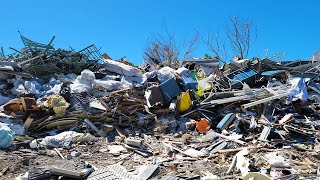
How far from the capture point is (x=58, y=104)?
799 cm

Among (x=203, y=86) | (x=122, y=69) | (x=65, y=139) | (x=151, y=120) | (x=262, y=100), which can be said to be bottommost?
(x=65, y=139)

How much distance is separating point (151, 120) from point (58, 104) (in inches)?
99.2

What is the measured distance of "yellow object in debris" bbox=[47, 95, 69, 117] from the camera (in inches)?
311

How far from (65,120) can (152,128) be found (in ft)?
7.47

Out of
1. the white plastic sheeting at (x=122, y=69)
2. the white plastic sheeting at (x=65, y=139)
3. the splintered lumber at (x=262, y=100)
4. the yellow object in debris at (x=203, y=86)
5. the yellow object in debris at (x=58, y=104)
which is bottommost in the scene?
the white plastic sheeting at (x=65, y=139)

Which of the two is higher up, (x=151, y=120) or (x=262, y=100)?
(x=262, y=100)

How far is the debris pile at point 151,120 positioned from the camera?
5.60 metres

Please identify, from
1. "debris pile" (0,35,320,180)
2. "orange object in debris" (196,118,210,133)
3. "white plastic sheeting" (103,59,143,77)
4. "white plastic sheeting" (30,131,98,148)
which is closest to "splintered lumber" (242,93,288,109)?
"debris pile" (0,35,320,180)

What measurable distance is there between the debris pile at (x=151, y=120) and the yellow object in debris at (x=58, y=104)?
0.03m

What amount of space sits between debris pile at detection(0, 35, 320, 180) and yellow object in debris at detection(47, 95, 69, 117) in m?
0.03

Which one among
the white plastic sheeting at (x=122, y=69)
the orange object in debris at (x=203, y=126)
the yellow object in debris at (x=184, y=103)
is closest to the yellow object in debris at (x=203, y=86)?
the yellow object in debris at (x=184, y=103)

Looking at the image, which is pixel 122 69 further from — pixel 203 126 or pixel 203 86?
pixel 203 126

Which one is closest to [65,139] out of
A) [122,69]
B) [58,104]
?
[58,104]

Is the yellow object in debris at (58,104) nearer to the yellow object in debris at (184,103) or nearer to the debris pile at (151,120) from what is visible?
the debris pile at (151,120)
